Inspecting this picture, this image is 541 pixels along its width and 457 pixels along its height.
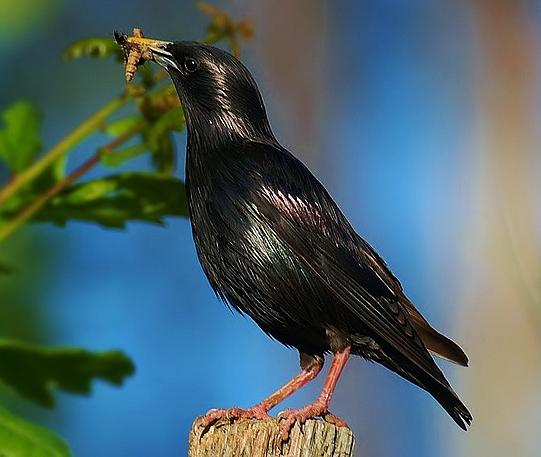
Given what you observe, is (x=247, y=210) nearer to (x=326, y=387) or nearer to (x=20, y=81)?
(x=326, y=387)

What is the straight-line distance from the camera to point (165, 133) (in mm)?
3113

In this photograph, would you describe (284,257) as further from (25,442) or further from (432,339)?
(25,442)

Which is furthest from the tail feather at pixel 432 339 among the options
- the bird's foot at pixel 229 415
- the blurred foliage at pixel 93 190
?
the blurred foliage at pixel 93 190

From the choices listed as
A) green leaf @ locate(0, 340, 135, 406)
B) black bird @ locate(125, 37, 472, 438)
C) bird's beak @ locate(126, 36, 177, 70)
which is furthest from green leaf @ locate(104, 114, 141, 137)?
green leaf @ locate(0, 340, 135, 406)

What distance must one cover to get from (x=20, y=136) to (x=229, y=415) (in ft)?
3.43

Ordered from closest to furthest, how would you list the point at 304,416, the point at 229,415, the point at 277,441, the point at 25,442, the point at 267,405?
the point at 25,442
the point at 277,441
the point at 304,416
the point at 229,415
the point at 267,405

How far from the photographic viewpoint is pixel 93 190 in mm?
3008

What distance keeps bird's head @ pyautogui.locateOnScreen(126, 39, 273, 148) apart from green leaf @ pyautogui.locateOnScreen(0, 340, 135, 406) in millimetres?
994

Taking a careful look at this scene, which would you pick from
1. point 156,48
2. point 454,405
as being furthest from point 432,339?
point 156,48

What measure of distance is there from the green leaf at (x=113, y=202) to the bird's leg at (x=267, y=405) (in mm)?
618

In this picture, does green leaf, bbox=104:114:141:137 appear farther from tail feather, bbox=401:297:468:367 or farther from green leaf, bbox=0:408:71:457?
tail feather, bbox=401:297:468:367

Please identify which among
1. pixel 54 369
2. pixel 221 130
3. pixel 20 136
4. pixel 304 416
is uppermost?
pixel 221 130

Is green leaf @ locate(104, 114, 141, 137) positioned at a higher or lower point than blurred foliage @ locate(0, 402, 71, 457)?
higher

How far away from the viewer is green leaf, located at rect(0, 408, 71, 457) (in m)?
2.69
